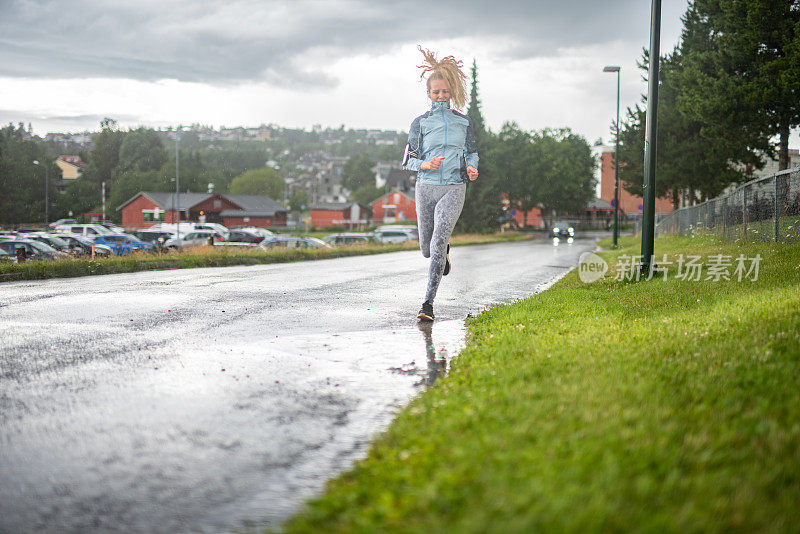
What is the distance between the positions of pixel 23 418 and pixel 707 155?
35.2 metres

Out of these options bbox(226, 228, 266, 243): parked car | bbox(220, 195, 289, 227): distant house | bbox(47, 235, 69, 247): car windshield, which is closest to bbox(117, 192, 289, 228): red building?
bbox(220, 195, 289, 227): distant house

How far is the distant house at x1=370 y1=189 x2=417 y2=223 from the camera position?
112m

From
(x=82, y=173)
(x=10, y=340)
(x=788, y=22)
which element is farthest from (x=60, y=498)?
(x=82, y=173)

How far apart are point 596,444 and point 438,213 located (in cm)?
476

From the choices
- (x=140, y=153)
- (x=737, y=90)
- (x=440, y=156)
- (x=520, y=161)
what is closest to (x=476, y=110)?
(x=520, y=161)

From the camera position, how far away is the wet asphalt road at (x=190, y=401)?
2576mm

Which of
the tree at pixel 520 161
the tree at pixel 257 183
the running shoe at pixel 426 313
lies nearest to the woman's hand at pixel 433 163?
the running shoe at pixel 426 313

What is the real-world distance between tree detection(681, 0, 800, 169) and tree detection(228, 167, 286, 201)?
331 feet

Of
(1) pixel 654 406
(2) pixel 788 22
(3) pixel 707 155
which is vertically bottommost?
(1) pixel 654 406

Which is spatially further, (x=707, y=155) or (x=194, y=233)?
(x=194, y=233)

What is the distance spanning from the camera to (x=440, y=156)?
7113 mm

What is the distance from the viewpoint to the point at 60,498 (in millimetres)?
2584

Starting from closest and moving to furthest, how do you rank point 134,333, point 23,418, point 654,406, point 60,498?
point 60,498 → point 654,406 → point 23,418 → point 134,333

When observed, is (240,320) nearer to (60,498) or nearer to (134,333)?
(134,333)
